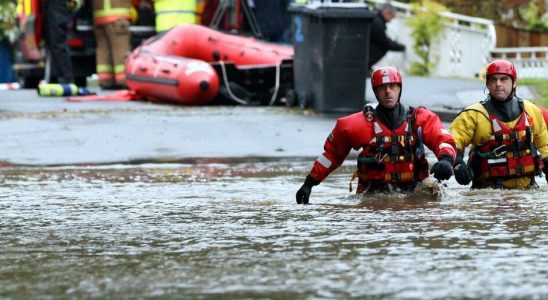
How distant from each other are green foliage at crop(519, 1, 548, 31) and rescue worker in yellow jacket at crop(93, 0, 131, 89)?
1273 cm

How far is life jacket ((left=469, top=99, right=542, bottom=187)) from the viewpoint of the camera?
11227mm

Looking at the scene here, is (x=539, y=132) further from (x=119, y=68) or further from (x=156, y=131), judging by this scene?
(x=119, y=68)

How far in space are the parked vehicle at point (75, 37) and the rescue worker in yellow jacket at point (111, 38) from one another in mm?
416

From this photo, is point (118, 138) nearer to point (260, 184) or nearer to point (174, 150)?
point (174, 150)

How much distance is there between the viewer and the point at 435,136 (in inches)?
418

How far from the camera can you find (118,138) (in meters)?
17.6

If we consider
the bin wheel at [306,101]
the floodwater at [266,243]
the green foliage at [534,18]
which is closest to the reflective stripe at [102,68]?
the bin wheel at [306,101]

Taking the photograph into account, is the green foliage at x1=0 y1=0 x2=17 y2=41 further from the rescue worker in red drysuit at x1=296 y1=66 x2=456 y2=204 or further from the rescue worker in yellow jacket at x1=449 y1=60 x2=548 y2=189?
the rescue worker in red drysuit at x1=296 y1=66 x2=456 y2=204

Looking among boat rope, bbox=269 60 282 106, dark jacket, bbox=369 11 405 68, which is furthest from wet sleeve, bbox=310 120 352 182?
dark jacket, bbox=369 11 405 68

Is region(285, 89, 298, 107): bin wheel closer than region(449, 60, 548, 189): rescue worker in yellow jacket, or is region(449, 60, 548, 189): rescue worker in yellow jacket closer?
region(449, 60, 548, 189): rescue worker in yellow jacket

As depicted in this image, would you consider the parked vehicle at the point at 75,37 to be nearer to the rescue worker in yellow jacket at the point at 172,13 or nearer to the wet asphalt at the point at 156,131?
the rescue worker in yellow jacket at the point at 172,13

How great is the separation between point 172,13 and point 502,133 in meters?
15.3

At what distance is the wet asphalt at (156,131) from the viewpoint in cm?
1636

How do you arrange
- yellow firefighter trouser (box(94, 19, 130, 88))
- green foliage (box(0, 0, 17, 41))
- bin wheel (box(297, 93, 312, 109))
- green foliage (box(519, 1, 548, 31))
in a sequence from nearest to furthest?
1. bin wheel (box(297, 93, 312, 109))
2. yellow firefighter trouser (box(94, 19, 130, 88))
3. green foliage (box(519, 1, 548, 31))
4. green foliage (box(0, 0, 17, 41))
